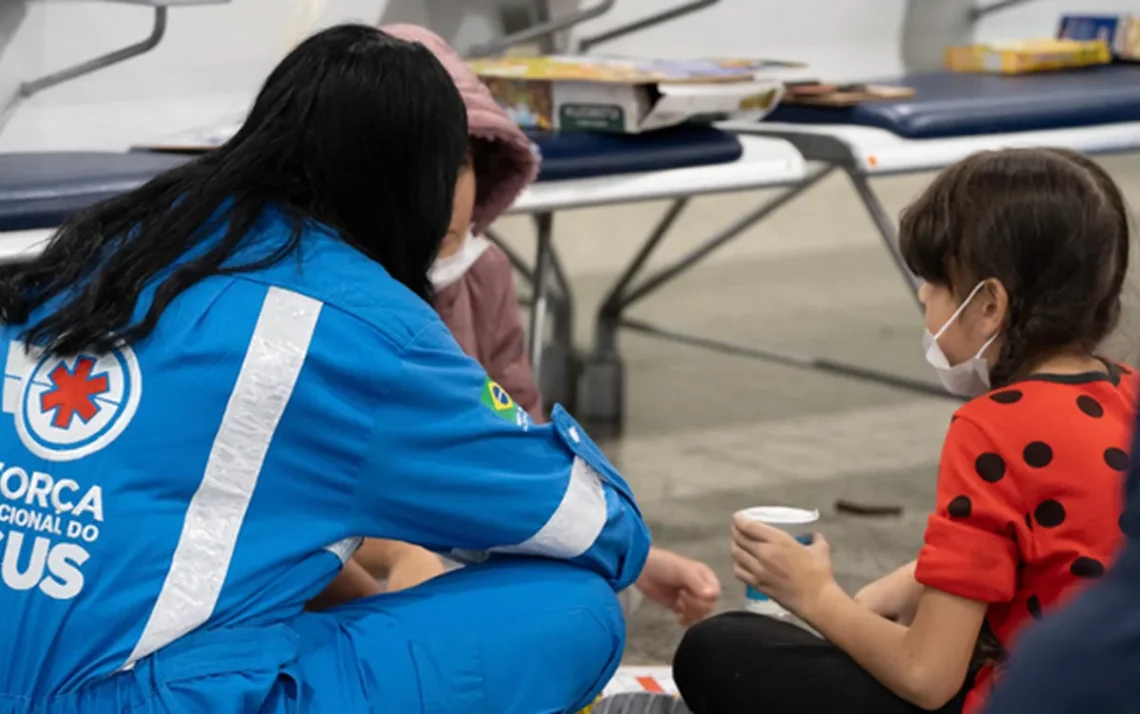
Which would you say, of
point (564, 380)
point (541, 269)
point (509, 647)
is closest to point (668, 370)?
point (564, 380)

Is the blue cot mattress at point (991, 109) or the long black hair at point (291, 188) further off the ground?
the long black hair at point (291, 188)

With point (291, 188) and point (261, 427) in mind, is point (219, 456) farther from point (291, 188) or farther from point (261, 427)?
point (291, 188)

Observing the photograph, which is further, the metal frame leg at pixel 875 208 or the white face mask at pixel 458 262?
the metal frame leg at pixel 875 208

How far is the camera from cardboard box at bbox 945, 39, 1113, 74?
3.11m

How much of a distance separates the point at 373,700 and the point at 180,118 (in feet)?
5.84

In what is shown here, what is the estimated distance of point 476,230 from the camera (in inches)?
89.2

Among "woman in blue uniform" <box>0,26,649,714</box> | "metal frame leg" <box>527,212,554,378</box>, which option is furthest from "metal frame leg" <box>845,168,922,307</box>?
"woman in blue uniform" <box>0,26,649,714</box>

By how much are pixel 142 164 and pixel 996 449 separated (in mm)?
1248

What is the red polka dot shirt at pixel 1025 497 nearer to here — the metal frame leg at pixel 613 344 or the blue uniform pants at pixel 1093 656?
the blue uniform pants at pixel 1093 656

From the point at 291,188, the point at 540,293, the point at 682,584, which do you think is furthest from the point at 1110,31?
the point at 291,188

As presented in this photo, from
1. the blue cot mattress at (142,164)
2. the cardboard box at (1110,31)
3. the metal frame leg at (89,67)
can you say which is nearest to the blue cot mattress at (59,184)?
the blue cot mattress at (142,164)

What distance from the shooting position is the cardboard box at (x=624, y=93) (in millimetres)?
2445

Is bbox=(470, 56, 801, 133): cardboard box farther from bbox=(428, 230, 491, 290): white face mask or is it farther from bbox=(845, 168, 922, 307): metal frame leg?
bbox=(428, 230, 491, 290): white face mask

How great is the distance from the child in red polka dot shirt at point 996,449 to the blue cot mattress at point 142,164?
874 mm
